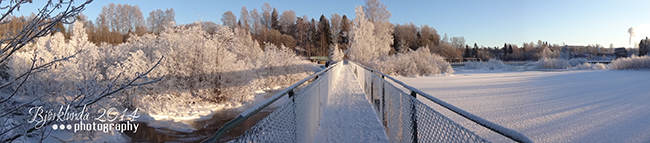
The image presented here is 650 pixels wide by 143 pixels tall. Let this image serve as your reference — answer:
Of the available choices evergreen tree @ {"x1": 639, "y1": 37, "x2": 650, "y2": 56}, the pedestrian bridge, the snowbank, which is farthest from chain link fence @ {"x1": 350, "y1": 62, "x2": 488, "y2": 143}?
evergreen tree @ {"x1": 639, "y1": 37, "x2": 650, "y2": 56}

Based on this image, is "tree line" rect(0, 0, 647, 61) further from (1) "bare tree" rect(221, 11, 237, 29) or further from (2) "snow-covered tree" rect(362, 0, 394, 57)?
(2) "snow-covered tree" rect(362, 0, 394, 57)

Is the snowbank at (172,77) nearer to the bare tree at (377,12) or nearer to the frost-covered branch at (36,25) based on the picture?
the frost-covered branch at (36,25)

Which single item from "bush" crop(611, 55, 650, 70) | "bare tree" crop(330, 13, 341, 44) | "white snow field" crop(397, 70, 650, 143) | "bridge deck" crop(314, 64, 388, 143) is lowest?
"bridge deck" crop(314, 64, 388, 143)

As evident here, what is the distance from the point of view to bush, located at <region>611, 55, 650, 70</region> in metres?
15.5

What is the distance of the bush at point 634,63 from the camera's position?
1546 cm

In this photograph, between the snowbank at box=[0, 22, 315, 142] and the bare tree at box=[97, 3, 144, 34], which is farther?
the bare tree at box=[97, 3, 144, 34]

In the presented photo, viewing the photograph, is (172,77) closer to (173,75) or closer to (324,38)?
(173,75)

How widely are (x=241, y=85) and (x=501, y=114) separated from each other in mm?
7007

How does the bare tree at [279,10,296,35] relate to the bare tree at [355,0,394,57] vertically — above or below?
above

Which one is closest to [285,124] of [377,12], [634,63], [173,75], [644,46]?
[173,75]

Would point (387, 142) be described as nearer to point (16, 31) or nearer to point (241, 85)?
point (16, 31)

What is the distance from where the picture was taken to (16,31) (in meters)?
1.60

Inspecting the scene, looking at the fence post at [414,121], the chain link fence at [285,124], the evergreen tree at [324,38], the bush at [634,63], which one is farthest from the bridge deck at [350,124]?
the evergreen tree at [324,38]

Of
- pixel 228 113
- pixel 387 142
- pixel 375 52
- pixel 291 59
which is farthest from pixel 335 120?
pixel 375 52
